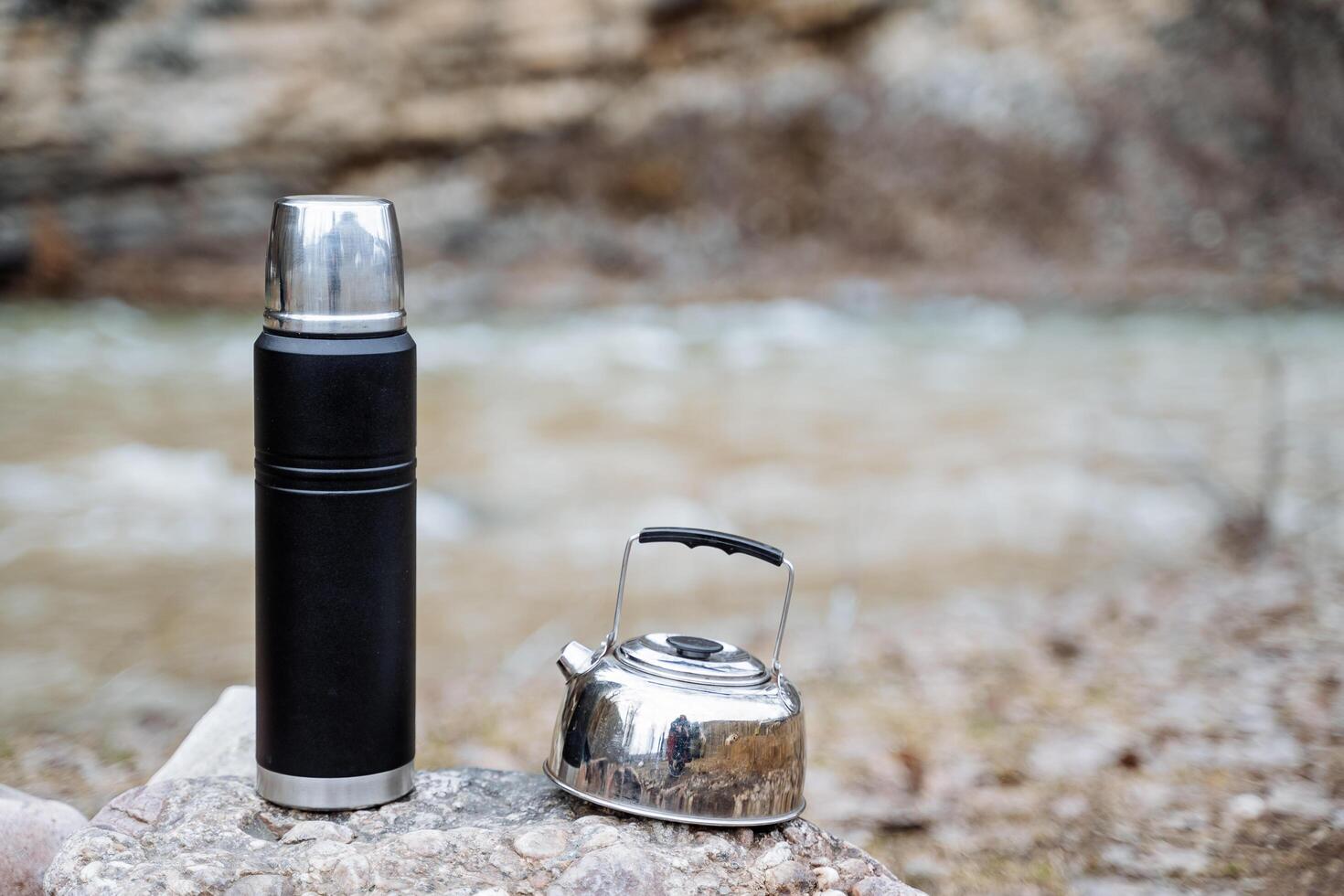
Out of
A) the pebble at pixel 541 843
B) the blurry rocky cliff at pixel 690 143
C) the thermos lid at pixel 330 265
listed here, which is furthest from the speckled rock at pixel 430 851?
the blurry rocky cliff at pixel 690 143

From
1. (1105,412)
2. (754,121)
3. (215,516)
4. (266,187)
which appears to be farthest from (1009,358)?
(266,187)

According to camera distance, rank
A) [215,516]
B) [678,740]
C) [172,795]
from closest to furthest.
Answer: [678,740], [172,795], [215,516]

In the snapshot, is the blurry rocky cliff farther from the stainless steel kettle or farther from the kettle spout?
the stainless steel kettle

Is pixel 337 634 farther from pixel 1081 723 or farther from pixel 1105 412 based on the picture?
pixel 1105 412

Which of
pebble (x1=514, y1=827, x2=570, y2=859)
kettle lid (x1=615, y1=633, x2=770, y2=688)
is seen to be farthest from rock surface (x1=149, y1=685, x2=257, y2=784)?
kettle lid (x1=615, y1=633, x2=770, y2=688)

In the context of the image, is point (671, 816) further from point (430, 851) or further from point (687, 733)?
point (430, 851)

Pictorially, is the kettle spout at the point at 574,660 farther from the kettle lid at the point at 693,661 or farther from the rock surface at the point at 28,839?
the rock surface at the point at 28,839

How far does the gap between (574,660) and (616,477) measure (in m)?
4.92

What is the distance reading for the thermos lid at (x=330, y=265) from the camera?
183 centimetres

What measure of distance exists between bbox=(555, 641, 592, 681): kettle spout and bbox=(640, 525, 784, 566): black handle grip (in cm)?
22

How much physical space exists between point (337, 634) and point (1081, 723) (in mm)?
2432

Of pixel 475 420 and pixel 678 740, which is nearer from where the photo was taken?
pixel 678 740

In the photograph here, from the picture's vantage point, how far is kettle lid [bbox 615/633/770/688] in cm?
191

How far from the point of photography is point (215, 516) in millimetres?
5863
